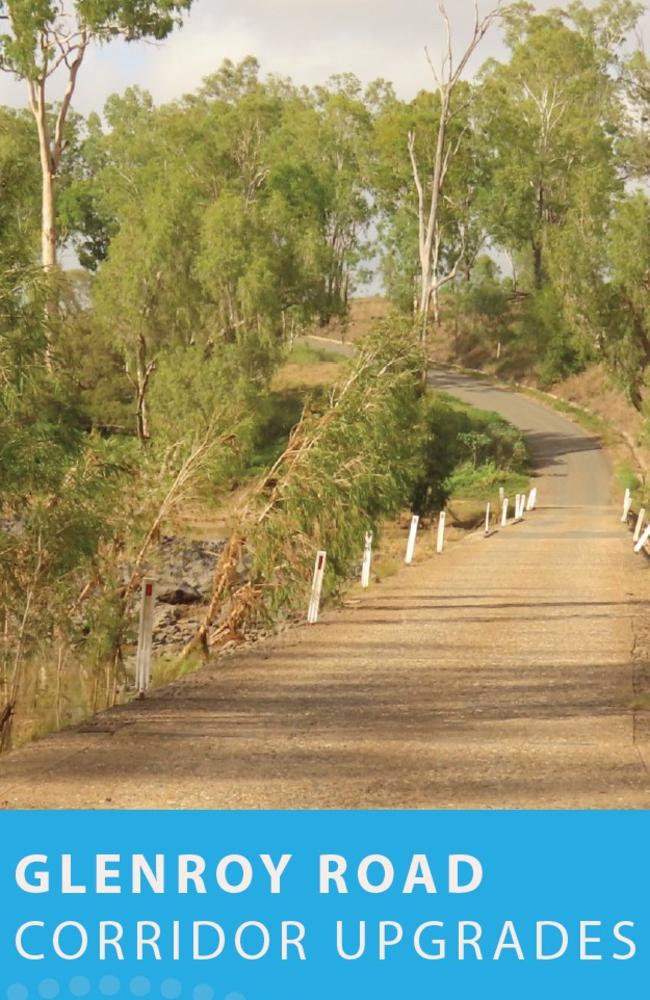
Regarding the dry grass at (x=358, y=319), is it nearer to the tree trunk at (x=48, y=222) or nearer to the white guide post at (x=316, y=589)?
the tree trunk at (x=48, y=222)

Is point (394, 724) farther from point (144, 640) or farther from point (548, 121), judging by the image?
point (548, 121)

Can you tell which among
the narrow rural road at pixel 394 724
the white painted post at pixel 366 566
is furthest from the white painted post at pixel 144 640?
the white painted post at pixel 366 566

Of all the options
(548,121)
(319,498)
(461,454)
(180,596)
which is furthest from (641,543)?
(548,121)

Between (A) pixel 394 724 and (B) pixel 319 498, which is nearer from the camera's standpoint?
(A) pixel 394 724

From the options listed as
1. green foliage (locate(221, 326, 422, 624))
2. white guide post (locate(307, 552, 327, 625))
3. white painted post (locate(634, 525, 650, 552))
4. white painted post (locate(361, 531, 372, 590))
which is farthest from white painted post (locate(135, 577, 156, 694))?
white painted post (locate(634, 525, 650, 552))

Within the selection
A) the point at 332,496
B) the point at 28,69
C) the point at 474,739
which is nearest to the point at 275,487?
the point at 332,496

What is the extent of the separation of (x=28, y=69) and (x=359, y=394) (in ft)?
82.0

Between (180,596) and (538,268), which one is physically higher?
(538,268)

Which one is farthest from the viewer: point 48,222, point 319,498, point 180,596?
point 48,222

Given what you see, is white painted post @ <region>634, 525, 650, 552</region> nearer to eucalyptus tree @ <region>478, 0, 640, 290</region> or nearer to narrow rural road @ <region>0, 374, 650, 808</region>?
narrow rural road @ <region>0, 374, 650, 808</region>

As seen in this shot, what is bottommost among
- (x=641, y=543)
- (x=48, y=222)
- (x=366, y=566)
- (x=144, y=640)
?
(x=641, y=543)

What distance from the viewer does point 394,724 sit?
1407 cm

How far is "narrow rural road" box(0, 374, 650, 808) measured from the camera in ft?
35.7

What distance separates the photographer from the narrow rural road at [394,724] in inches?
428
